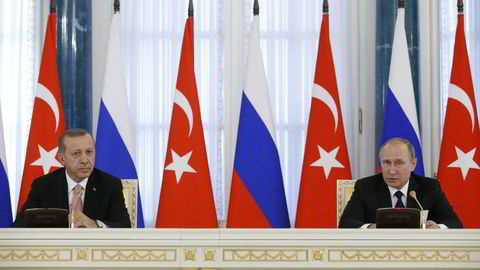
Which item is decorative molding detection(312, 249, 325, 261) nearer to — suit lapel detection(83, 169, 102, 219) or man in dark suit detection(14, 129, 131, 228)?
man in dark suit detection(14, 129, 131, 228)

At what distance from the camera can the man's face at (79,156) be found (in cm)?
511

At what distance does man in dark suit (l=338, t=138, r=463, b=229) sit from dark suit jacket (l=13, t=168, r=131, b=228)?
1.37 metres

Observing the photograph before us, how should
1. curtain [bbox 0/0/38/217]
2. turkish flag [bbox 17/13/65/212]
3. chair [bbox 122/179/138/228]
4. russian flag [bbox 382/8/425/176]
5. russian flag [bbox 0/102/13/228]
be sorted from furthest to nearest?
curtain [bbox 0/0/38/217] → russian flag [bbox 382/8/425/176] → turkish flag [bbox 17/13/65/212] → russian flag [bbox 0/102/13/228] → chair [bbox 122/179/138/228]

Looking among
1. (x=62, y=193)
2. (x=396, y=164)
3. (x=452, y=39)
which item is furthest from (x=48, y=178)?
(x=452, y=39)

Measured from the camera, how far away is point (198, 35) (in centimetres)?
771

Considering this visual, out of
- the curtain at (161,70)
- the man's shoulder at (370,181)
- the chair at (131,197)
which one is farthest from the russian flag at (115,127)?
the man's shoulder at (370,181)

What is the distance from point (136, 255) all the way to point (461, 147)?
3474mm

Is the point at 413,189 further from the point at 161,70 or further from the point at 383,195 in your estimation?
the point at 161,70

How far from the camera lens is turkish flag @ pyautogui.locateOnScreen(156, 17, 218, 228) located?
6.31 meters

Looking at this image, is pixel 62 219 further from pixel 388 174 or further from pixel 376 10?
pixel 376 10

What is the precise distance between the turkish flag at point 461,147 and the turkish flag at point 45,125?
299cm

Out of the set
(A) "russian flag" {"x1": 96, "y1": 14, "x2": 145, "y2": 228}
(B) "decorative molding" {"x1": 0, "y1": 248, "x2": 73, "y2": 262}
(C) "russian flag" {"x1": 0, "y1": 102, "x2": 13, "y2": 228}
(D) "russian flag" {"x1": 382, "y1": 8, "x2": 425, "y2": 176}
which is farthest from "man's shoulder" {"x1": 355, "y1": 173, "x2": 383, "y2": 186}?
(C) "russian flag" {"x1": 0, "y1": 102, "x2": 13, "y2": 228}

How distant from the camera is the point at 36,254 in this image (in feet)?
11.8

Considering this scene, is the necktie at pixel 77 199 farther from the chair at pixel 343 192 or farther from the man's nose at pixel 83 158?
the chair at pixel 343 192
